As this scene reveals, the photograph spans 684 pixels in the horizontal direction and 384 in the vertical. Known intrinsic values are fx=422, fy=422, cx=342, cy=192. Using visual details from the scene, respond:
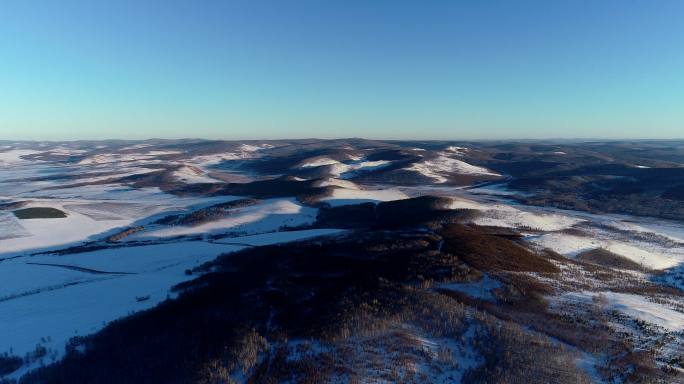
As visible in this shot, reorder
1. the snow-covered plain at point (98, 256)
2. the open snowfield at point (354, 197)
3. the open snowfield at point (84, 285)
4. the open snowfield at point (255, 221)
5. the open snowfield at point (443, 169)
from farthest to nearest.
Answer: the open snowfield at point (443, 169)
the open snowfield at point (354, 197)
the open snowfield at point (255, 221)
the snow-covered plain at point (98, 256)
the open snowfield at point (84, 285)

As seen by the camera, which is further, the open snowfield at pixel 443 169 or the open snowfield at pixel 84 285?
the open snowfield at pixel 443 169

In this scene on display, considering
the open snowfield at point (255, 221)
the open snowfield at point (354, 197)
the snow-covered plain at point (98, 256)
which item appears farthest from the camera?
the open snowfield at point (354, 197)

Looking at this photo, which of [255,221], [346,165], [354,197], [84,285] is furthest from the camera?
[346,165]

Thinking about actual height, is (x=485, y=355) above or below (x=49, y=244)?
above

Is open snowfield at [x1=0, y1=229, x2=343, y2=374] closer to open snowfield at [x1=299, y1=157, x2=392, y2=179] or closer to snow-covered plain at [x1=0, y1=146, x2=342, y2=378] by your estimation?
snow-covered plain at [x1=0, y1=146, x2=342, y2=378]

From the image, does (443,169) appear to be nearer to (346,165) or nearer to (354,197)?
(346,165)

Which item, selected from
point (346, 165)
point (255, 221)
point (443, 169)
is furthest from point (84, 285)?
point (346, 165)

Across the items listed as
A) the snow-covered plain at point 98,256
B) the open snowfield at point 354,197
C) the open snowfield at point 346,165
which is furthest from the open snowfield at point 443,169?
the snow-covered plain at point 98,256

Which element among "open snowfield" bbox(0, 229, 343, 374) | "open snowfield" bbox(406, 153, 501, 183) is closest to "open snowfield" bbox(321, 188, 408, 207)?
"open snowfield" bbox(0, 229, 343, 374)

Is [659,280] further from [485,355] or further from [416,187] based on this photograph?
[416,187]

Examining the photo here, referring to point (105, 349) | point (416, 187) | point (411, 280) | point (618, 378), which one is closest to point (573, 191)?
point (416, 187)

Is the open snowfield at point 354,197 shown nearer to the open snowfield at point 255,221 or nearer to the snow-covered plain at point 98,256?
the open snowfield at point 255,221
